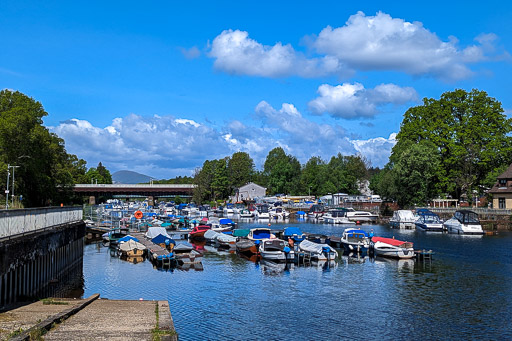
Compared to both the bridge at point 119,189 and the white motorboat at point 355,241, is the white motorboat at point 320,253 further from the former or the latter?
the bridge at point 119,189

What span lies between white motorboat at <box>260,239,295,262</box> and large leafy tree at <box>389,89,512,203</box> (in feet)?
209

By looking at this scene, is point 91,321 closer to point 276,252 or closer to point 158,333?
point 158,333

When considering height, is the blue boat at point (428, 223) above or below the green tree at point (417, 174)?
below

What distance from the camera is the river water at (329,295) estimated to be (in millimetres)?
29453

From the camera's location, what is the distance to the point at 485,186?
112688mm

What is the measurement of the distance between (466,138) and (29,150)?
84.6m

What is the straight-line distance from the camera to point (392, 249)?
57969 millimetres

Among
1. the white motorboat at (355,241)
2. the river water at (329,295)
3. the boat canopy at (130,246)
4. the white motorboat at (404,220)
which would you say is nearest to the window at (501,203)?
the white motorboat at (404,220)

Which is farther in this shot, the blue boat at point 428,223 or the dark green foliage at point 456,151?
the dark green foliage at point 456,151

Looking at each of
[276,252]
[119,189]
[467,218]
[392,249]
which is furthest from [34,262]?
[119,189]

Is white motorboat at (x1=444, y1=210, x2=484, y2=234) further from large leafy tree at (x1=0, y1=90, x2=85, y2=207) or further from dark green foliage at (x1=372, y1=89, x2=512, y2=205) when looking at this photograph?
large leafy tree at (x1=0, y1=90, x2=85, y2=207)

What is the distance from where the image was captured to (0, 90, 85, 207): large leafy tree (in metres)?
80.6

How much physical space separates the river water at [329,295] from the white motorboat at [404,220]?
123 ft

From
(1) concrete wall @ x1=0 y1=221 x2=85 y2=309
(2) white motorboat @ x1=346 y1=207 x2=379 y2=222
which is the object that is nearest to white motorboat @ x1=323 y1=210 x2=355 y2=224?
(2) white motorboat @ x1=346 y1=207 x2=379 y2=222
